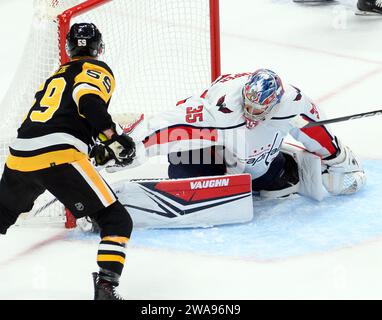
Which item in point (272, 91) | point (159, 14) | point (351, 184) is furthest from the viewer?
point (159, 14)

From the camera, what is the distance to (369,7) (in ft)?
20.7

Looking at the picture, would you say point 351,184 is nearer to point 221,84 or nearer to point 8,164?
point 221,84

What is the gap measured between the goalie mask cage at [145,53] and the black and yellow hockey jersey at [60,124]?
2.81 feet

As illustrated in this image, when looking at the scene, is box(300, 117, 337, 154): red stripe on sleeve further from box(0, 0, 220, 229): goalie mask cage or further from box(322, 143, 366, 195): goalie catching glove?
box(0, 0, 220, 229): goalie mask cage

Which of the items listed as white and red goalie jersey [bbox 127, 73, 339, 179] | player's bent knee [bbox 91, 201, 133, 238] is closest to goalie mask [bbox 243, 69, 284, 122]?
white and red goalie jersey [bbox 127, 73, 339, 179]

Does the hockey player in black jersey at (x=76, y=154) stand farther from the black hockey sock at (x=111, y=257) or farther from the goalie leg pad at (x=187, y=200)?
the goalie leg pad at (x=187, y=200)

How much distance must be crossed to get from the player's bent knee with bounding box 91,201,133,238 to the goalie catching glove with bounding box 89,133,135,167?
151 millimetres

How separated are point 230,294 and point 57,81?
0.88 metres

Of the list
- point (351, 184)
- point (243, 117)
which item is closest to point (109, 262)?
point (243, 117)

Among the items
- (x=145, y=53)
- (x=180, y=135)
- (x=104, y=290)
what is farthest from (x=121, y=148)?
(x=145, y=53)

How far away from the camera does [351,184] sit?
4008 mm

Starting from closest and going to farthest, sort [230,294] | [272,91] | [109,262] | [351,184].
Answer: [109,262], [230,294], [272,91], [351,184]

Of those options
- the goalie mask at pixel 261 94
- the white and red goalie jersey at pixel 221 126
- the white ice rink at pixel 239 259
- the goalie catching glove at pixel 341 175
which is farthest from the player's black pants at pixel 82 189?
the goalie catching glove at pixel 341 175

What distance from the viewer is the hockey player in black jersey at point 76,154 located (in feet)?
10.1
